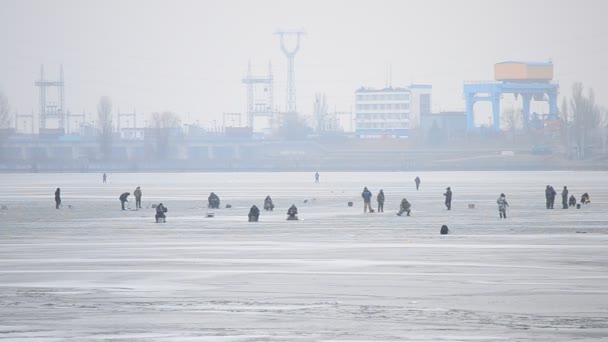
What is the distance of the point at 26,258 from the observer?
34.4 m

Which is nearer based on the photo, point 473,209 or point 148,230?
point 148,230

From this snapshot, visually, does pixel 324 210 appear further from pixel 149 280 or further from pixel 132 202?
pixel 149 280

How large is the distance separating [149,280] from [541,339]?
11.2 m

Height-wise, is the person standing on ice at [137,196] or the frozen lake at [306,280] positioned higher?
the person standing on ice at [137,196]

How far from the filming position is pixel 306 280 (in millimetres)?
28203

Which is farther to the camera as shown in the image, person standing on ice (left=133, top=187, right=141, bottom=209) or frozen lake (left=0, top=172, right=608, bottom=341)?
person standing on ice (left=133, top=187, right=141, bottom=209)

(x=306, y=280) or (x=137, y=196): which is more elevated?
(x=137, y=196)

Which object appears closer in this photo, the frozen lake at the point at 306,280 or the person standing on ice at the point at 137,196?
the frozen lake at the point at 306,280

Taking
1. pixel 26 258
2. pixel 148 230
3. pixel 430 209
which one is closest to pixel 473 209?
pixel 430 209

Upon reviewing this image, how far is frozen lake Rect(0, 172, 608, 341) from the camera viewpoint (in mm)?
20984

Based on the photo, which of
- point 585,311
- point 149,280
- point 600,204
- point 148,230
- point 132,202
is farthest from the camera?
point 132,202

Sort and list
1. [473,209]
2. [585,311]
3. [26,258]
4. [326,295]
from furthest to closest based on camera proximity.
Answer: [473,209] → [26,258] → [326,295] → [585,311]

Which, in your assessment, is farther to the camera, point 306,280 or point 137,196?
point 137,196

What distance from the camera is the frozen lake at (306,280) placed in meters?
21.0
